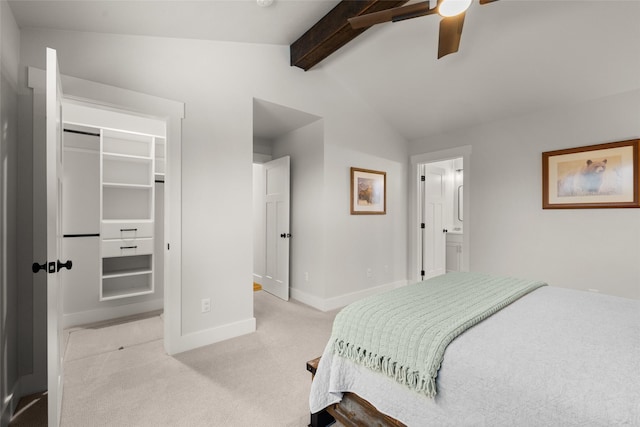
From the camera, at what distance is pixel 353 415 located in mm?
1420

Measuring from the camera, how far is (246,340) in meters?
2.71

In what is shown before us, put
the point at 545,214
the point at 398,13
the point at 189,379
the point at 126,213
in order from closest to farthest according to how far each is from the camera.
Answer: the point at 398,13
the point at 189,379
the point at 545,214
the point at 126,213

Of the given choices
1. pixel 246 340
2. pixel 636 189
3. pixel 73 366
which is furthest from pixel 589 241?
pixel 73 366

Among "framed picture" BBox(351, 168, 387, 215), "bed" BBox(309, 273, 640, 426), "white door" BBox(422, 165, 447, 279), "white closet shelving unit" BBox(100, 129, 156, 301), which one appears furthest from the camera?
"white door" BBox(422, 165, 447, 279)

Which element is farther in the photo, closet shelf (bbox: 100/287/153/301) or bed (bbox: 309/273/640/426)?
closet shelf (bbox: 100/287/153/301)

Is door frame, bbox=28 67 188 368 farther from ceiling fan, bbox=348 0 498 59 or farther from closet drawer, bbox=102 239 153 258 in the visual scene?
ceiling fan, bbox=348 0 498 59

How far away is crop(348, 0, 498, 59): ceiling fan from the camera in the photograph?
1604mm

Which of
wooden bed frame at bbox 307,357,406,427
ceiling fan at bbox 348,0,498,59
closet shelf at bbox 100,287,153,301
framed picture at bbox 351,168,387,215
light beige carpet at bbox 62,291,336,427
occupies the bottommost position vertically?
light beige carpet at bbox 62,291,336,427

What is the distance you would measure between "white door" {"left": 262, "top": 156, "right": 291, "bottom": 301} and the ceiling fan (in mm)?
2249

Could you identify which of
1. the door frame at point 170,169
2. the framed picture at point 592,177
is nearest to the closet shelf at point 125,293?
the door frame at point 170,169

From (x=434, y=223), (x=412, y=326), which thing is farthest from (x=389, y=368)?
(x=434, y=223)

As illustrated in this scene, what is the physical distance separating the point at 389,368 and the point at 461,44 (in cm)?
287

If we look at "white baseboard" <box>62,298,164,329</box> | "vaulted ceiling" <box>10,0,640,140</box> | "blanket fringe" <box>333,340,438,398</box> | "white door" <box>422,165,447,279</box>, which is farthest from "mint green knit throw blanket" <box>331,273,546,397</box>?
"white baseboard" <box>62,298,164,329</box>

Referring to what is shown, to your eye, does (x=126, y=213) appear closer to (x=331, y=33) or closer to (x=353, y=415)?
(x=331, y=33)
